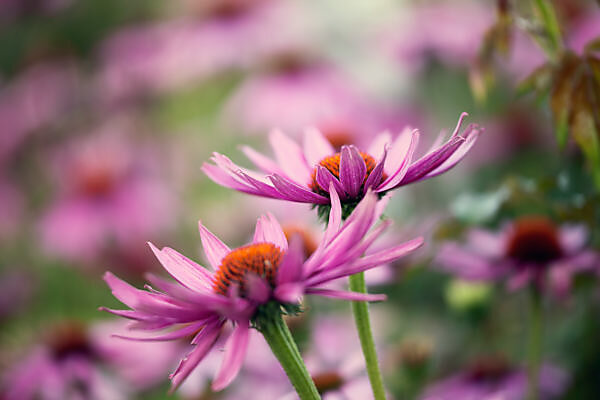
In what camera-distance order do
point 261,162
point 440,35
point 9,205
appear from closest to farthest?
point 261,162
point 440,35
point 9,205

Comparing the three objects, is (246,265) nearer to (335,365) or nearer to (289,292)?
(289,292)

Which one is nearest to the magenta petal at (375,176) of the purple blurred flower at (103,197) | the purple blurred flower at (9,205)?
the purple blurred flower at (103,197)

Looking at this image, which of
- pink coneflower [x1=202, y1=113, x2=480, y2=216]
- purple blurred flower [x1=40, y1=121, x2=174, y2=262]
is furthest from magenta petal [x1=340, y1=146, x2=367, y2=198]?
purple blurred flower [x1=40, y1=121, x2=174, y2=262]

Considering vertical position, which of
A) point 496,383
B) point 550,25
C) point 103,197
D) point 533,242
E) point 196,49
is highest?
point 196,49

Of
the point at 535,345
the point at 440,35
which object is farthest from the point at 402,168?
the point at 440,35

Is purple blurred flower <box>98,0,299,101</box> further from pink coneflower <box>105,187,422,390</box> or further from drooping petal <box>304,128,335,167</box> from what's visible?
pink coneflower <box>105,187,422,390</box>

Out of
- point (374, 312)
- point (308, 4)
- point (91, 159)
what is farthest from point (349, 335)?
point (308, 4)

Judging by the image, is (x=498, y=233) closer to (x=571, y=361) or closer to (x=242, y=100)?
(x=571, y=361)
